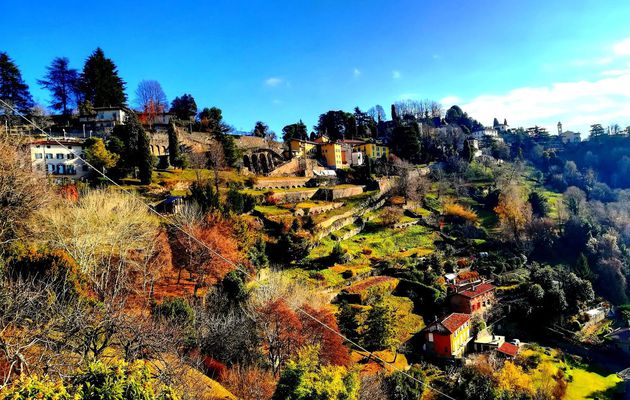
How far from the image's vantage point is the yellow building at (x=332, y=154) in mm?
58369

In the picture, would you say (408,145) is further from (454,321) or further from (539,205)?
(454,321)

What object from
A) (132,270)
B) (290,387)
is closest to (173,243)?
(132,270)

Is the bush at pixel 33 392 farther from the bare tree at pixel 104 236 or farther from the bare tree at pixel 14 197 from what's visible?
the bare tree at pixel 104 236

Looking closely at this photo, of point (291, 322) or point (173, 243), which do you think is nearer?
point (291, 322)

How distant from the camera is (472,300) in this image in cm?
2827

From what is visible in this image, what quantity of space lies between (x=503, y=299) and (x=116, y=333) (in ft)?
99.4

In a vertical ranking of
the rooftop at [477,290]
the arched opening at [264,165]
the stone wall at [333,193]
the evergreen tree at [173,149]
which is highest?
the evergreen tree at [173,149]

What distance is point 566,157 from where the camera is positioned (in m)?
85.8

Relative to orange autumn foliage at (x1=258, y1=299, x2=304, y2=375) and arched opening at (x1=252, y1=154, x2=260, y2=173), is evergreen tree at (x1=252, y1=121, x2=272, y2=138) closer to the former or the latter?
arched opening at (x1=252, y1=154, x2=260, y2=173)

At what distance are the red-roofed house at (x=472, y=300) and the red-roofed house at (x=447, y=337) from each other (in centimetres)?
295

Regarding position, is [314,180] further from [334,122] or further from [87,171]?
[334,122]

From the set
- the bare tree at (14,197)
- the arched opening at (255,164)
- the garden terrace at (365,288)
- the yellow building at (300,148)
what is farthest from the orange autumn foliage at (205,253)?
the yellow building at (300,148)

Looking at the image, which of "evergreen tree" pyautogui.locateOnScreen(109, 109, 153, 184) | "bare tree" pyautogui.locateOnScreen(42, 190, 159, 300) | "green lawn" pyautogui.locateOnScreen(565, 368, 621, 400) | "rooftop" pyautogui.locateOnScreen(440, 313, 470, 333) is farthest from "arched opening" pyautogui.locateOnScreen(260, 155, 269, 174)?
"green lawn" pyautogui.locateOnScreen(565, 368, 621, 400)

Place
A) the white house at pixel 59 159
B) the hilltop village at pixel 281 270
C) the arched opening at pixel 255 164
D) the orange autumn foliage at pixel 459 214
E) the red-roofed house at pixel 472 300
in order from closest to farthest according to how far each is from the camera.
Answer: the hilltop village at pixel 281 270
the red-roofed house at pixel 472 300
the white house at pixel 59 159
the orange autumn foliage at pixel 459 214
the arched opening at pixel 255 164
